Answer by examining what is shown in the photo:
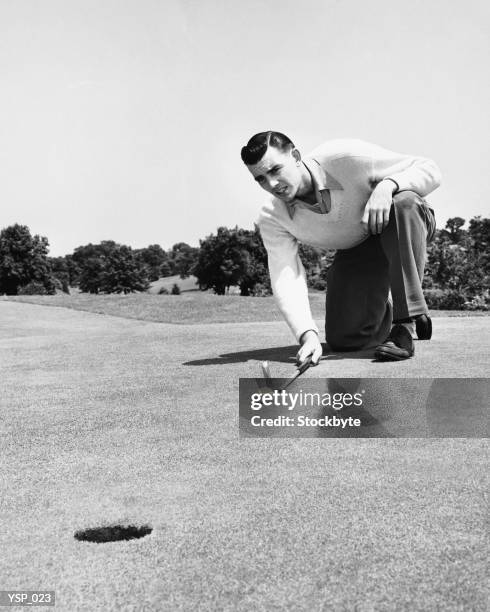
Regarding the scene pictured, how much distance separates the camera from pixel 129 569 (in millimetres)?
1699

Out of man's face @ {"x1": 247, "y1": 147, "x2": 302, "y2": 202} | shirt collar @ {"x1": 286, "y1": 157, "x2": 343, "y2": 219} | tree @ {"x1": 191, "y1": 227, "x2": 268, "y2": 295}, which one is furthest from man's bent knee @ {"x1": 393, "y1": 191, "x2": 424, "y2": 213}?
tree @ {"x1": 191, "y1": 227, "x2": 268, "y2": 295}

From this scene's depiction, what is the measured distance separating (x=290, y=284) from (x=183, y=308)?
16.6m

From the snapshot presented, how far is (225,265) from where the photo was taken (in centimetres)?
7512

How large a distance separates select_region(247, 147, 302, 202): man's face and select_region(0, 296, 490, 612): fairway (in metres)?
1.44

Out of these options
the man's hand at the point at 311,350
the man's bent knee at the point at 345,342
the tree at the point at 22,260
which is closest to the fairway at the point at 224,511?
the man's hand at the point at 311,350

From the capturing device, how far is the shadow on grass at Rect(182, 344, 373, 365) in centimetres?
500

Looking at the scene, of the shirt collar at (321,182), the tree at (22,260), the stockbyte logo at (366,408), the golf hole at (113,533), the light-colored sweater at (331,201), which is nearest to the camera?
the golf hole at (113,533)

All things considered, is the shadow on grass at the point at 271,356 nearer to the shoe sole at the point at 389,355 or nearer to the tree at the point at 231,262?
the shoe sole at the point at 389,355

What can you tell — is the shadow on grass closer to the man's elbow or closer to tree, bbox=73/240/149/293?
the man's elbow

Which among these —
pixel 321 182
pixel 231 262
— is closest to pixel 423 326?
pixel 321 182

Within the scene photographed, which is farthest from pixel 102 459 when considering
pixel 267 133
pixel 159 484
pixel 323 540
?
pixel 267 133

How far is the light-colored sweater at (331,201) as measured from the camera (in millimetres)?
4624

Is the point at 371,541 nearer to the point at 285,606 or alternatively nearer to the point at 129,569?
the point at 285,606

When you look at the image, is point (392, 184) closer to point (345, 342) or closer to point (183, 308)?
point (345, 342)
